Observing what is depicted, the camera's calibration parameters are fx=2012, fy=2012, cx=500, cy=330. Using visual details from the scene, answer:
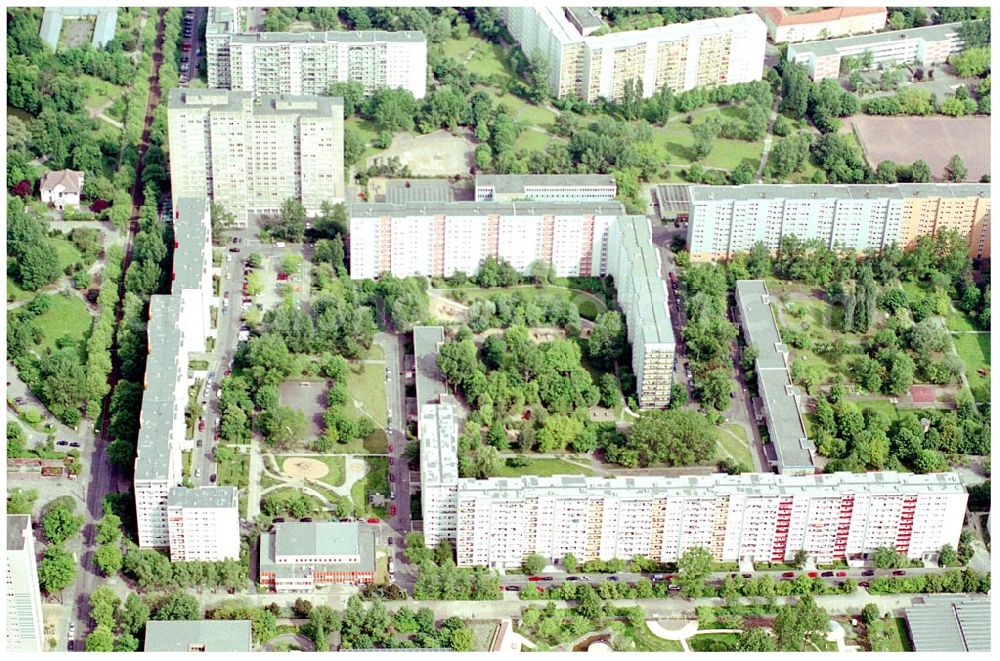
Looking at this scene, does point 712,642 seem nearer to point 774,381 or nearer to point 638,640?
point 638,640

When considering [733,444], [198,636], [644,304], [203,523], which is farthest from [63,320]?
[733,444]

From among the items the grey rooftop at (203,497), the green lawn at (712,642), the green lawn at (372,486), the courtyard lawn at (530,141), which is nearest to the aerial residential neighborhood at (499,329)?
the green lawn at (712,642)

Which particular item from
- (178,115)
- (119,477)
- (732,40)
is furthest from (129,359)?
(732,40)

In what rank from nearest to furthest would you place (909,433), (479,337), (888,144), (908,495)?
1. (908,495)
2. (909,433)
3. (479,337)
4. (888,144)

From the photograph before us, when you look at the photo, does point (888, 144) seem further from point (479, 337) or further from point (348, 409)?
point (348, 409)

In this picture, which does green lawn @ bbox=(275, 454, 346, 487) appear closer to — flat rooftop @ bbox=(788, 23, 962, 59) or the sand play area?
the sand play area

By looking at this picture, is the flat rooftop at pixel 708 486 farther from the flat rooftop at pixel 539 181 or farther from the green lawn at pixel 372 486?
the flat rooftop at pixel 539 181
